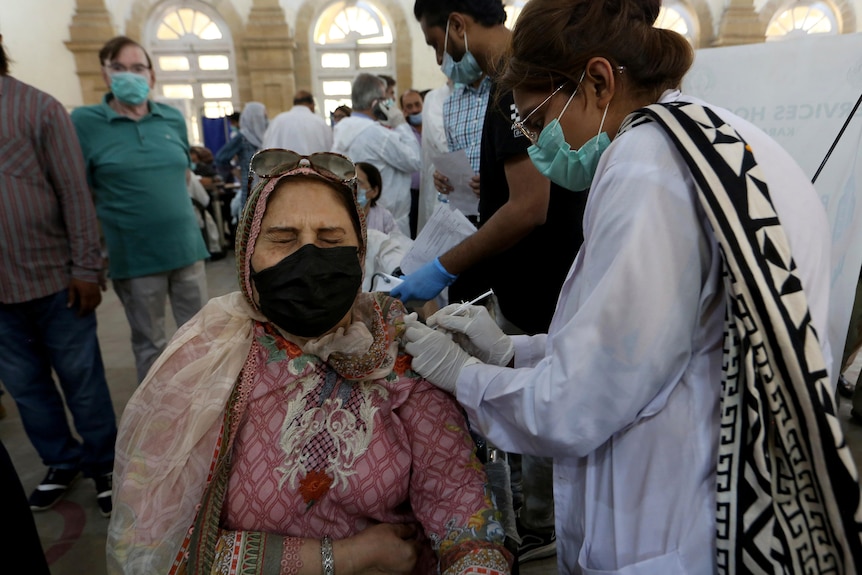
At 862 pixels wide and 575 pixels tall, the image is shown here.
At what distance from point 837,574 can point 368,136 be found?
3.98 metres

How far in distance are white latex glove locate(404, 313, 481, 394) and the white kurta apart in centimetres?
25

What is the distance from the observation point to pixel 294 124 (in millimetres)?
5375

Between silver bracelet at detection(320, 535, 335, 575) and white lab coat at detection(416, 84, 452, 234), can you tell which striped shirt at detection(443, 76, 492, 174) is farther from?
silver bracelet at detection(320, 535, 335, 575)

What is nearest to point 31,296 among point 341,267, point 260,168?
point 260,168

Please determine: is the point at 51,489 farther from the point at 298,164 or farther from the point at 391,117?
the point at 391,117

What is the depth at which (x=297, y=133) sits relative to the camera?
5355 millimetres

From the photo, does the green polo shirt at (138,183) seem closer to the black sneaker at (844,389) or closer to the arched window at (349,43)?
the black sneaker at (844,389)

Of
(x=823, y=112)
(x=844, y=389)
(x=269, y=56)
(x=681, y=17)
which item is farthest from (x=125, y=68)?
(x=681, y=17)

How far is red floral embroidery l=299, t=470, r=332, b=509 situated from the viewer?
51.4 inches

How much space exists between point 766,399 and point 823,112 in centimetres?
191

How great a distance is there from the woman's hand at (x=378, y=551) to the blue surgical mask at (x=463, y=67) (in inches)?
67.3

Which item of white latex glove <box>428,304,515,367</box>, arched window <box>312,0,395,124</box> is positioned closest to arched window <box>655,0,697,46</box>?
arched window <box>312,0,395,124</box>

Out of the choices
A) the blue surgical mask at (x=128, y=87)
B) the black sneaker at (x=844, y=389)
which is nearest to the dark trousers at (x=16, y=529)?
the blue surgical mask at (x=128, y=87)

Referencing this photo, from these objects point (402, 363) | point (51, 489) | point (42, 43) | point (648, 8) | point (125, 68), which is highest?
point (42, 43)
